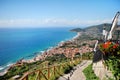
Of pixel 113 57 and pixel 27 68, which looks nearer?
pixel 113 57

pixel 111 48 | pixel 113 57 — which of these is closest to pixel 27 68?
pixel 111 48

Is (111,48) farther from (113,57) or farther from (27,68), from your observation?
(27,68)

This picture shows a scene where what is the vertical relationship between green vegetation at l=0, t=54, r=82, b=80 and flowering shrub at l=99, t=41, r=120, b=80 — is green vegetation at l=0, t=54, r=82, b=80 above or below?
below

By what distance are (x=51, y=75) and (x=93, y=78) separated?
189 centimetres

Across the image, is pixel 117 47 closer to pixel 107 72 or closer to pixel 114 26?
pixel 107 72

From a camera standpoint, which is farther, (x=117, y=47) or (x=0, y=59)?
(x=0, y=59)

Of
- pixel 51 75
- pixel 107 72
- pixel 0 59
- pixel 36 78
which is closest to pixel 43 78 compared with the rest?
pixel 36 78


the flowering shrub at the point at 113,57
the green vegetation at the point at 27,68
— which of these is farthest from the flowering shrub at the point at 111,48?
the green vegetation at the point at 27,68

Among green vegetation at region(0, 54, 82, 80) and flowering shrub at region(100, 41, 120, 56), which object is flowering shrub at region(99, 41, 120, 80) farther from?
green vegetation at region(0, 54, 82, 80)

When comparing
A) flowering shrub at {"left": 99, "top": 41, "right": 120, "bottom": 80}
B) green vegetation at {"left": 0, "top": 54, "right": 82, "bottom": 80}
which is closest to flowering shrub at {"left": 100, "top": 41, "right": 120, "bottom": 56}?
flowering shrub at {"left": 99, "top": 41, "right": 120, "bottom": 80}

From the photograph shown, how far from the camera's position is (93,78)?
9539 mm

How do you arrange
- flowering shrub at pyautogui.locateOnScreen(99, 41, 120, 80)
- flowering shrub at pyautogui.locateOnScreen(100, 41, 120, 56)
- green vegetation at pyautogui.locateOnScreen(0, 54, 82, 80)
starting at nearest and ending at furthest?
flowering shrub at pyautogui.locateOnScreen(99, 41, 120, 80) → flowering shrub at pyautogui.locateOnScreen(100, 41, 120, 56) → green vegetation at pyautogui.locateOnScreen(0, 54, 82, 80)

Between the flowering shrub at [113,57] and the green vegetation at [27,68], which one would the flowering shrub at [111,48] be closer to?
the flowering shrub at [113,57]

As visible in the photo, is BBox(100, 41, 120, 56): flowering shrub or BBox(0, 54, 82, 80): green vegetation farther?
BBox(0, 54, 82, 80): green vegetation
